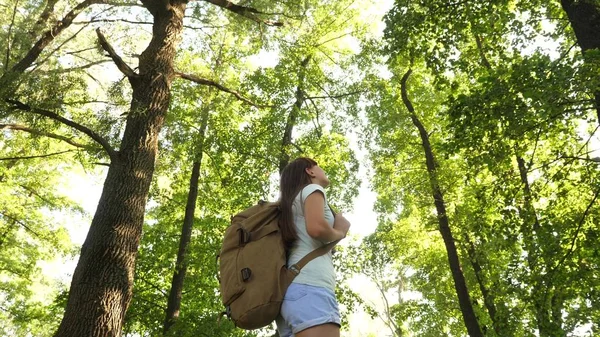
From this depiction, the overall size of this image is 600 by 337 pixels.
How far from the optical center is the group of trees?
20.0ft

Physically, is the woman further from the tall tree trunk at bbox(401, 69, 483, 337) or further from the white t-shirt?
the tall tree trunk at bbox(401, 69, 483, 337)

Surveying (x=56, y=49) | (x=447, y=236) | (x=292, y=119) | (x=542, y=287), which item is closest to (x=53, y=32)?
(x=56, y=49)

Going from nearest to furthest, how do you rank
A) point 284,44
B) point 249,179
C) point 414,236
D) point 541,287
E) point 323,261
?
1. point 323,261
2. point 541,287
3. point 284,44
4. point 249,179
5. point 414,236

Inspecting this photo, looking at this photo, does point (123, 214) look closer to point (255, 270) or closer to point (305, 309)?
point (255, 270)

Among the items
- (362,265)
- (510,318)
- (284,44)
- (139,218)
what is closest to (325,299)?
(139,218)

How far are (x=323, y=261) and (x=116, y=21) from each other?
1067cm

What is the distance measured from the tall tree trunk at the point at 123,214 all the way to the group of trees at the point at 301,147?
0.02 metres

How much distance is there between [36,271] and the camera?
1966 centimetres

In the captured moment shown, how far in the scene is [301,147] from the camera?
1595cm

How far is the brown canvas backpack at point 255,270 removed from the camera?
7.48 ft

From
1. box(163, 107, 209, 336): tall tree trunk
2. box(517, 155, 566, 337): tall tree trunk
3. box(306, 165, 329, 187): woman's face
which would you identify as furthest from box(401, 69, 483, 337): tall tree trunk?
box(306, 165, 329, 187): woman's face

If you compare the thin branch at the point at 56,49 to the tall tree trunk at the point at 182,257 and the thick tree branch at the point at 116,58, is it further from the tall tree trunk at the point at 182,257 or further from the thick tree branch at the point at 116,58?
the thick tree branch at the point at 116,58

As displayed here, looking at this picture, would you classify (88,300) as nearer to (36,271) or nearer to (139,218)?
(139,218)

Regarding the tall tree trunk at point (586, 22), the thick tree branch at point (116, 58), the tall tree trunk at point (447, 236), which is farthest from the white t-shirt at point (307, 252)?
the tall tree trunk at point (447, 236)
